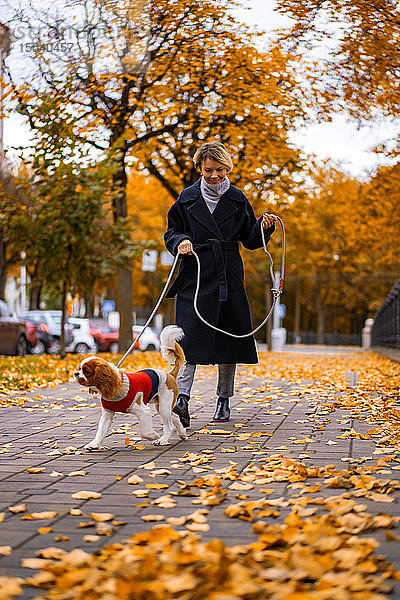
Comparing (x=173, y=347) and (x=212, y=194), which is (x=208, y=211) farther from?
(x=173, y=347)

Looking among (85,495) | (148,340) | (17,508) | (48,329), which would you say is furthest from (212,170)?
(148,340)

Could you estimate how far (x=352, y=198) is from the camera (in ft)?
77.2

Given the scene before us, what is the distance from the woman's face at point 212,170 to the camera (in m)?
6.49

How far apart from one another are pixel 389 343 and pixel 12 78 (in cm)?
1187

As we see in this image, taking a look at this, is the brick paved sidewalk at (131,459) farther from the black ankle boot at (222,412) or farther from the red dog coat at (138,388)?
the red dog coat at (138,388)

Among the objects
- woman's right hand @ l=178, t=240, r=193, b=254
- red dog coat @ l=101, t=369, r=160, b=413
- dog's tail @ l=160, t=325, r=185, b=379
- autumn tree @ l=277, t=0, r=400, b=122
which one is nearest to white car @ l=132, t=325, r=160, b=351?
autumn tree @ l=277, t=0, r=400, b=122

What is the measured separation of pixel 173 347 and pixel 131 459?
900 mm

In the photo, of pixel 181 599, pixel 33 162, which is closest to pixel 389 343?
pixel 33 162

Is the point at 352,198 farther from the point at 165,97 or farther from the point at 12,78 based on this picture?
the point at 12,78

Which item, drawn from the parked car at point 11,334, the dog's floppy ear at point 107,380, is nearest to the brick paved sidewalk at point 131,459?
the dog's floppy ear at point 107,380

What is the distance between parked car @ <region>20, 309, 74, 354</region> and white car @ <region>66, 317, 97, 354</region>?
34 centimetres

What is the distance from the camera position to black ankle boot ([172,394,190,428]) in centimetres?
631

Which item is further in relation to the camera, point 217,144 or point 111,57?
point 111,57

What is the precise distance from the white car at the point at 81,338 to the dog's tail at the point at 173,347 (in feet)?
76.3
